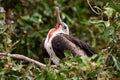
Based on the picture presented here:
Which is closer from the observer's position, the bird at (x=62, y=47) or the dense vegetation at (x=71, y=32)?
the dense vegetation at (x=71, y=32)

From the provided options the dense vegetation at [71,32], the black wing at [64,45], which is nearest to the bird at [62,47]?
the black wing at [64,45]

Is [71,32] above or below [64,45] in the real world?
below

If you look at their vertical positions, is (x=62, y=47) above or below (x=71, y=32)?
above

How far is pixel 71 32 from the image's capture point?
802cm

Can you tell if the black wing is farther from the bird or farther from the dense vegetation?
the dense vegetation

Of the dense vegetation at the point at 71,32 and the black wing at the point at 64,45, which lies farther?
the black wing at the point at 64,45

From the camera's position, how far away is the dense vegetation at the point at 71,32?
4953mm

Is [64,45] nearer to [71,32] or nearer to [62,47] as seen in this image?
[62,47]

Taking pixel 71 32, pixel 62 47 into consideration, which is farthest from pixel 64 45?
pixel 71 32

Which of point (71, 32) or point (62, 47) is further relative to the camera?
point (71, 32)

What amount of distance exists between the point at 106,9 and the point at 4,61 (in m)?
1.07

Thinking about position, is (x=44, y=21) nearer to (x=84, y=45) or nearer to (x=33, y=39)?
(x=33, y=39)

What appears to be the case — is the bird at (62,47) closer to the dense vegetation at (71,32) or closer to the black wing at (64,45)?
the black wing at (64,45)

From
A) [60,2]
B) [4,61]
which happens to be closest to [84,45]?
[4,61]
